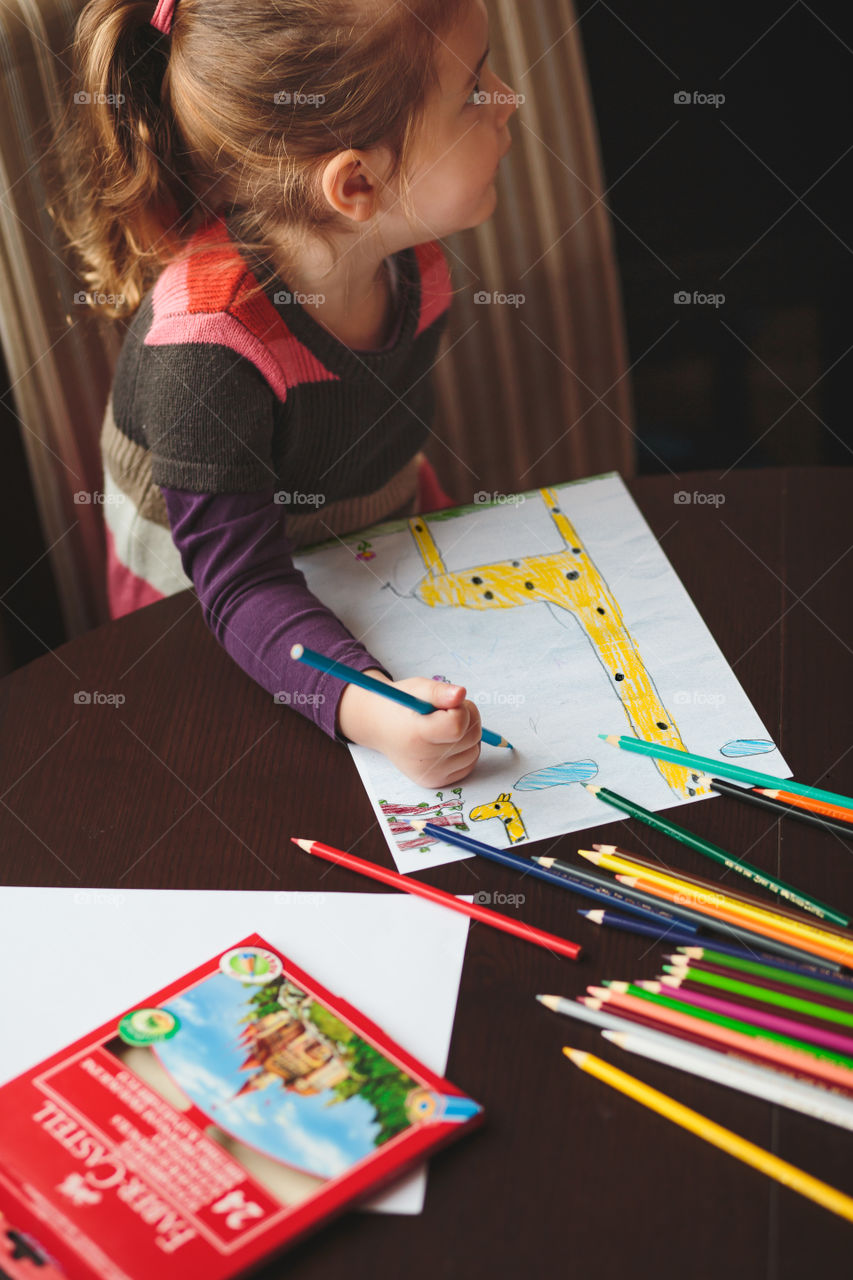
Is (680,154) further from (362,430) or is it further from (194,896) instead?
(194,896)

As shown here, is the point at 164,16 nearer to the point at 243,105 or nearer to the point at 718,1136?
the point at 243,105

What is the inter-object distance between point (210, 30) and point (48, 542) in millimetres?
619

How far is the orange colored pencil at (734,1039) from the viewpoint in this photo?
1.77ft

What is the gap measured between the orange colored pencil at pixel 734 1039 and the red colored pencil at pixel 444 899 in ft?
0.12

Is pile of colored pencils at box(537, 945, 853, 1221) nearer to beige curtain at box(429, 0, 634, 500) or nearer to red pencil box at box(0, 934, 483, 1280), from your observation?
red pencil box at box(0, 934, 483, 1280)

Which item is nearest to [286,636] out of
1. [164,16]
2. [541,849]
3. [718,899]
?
[541,849]

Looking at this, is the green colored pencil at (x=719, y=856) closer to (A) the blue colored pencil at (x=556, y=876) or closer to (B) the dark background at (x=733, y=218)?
(A) the blue colored pencil at (x=556, y=876)

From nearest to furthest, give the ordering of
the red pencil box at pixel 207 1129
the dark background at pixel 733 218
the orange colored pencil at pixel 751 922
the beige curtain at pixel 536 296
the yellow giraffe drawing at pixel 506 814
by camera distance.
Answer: the red pencil box at pixel 207 1129, the orange colored pencil at pixel 751 922, the yellow giraffe drawing at pixel 506 814, the beige curtain at pixel 536 296, the dark background at pixel 733 218

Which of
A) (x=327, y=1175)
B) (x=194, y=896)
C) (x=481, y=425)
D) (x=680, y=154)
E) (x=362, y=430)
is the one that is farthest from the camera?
(x=680, y=154)

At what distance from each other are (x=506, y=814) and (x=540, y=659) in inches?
6.1

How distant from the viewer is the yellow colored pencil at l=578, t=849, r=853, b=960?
1.98ft

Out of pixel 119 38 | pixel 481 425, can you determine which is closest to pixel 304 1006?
pixel 119 38

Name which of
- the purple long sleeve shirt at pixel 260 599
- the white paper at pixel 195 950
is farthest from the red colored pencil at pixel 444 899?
the purple long sleeve shirt at pixel 260 599

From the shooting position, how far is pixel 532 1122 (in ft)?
1.79
